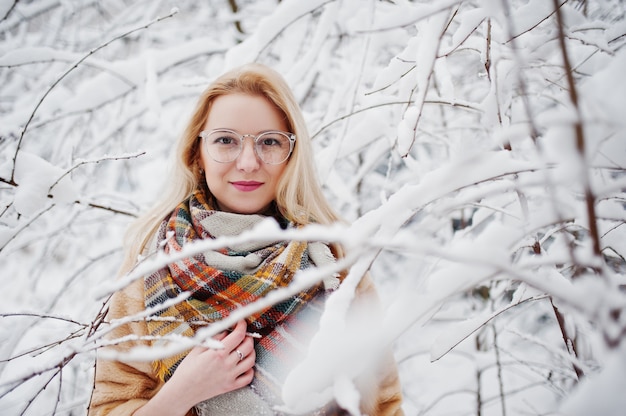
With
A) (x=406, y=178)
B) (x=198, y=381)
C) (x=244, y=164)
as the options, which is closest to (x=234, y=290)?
(x=198, y=381)

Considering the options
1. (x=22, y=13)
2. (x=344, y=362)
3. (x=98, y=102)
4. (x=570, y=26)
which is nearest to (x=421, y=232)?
(x=344, y=362)

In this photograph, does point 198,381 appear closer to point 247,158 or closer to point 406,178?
point 247,158

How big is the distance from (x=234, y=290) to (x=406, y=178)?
50.8 inches

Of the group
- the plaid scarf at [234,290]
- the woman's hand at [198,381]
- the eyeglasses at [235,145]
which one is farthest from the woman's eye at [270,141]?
the woman's hand at [198,381]

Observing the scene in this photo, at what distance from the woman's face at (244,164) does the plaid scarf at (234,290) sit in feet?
0.22

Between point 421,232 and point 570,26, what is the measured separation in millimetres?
569

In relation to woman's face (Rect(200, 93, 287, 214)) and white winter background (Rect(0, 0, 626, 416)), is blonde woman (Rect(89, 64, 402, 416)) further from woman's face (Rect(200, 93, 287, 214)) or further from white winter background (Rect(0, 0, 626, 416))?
white winter background (Rect(0, 0, 626, 416))

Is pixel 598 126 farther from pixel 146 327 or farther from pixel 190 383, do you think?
pixel 146 327

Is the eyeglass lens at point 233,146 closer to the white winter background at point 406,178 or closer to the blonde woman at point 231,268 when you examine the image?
the blonde woman at point 231,268

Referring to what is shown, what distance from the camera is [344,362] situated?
1.02ft

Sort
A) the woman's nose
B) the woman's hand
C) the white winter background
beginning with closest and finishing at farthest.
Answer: the white winter background → the woman's hand → the woman's nose

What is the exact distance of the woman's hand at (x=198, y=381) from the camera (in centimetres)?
75

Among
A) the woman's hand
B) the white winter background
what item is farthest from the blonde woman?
the white winter background

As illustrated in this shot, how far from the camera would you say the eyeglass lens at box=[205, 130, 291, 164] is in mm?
931
